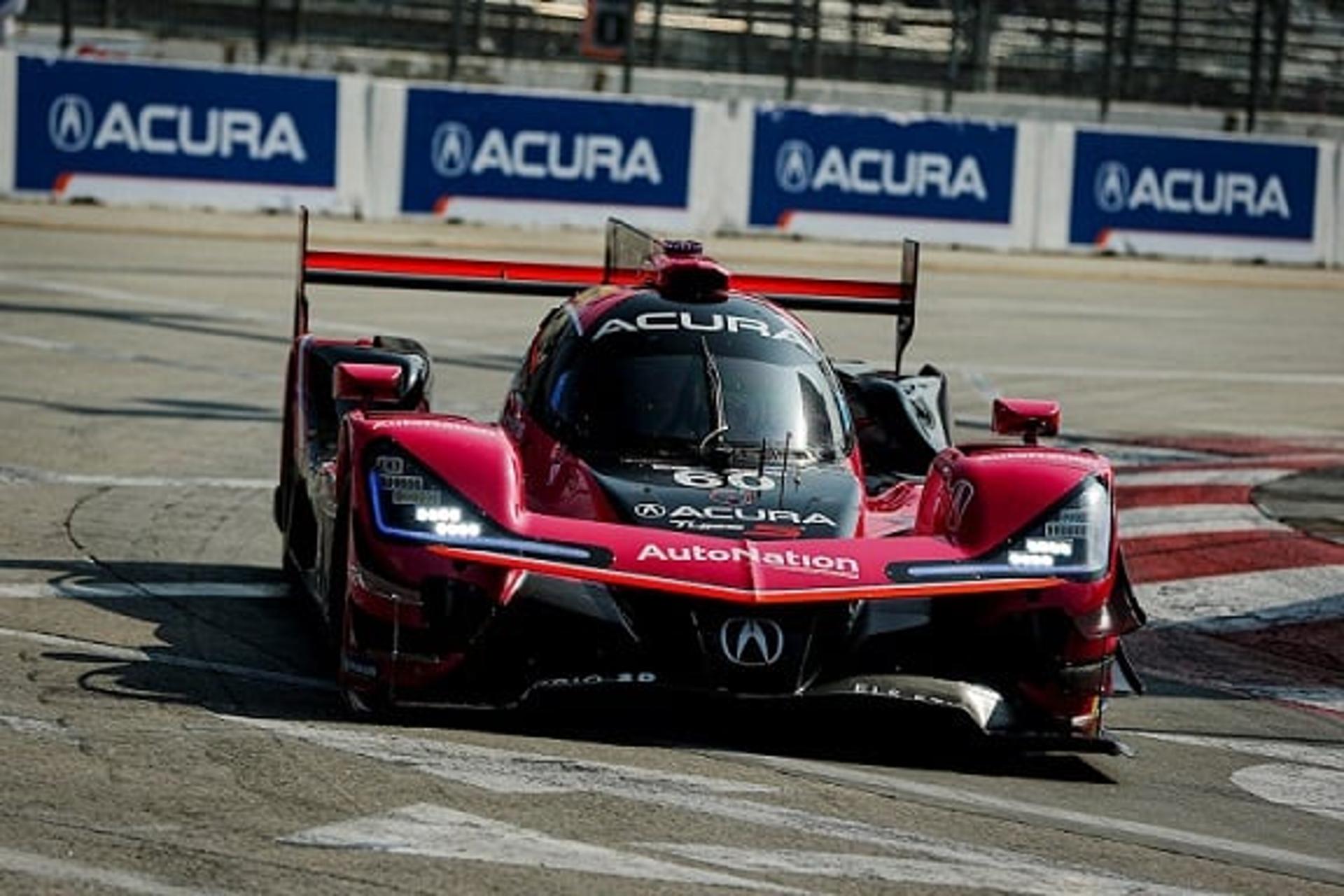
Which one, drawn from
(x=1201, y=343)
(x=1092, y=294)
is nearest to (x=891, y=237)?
(x=1092, y=294)

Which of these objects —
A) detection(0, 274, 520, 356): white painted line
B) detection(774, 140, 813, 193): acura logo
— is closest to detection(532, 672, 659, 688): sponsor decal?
detection(0, 274, 520, 356): white painted line

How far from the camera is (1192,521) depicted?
13438mm

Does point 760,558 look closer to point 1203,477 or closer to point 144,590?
point 144,590

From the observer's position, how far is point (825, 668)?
8016mm

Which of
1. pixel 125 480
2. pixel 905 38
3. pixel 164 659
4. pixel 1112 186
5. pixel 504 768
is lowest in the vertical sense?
pixel 125 480

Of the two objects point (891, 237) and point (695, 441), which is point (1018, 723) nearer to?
point (695, 441)

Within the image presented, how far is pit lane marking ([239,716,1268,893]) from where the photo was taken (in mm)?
6621

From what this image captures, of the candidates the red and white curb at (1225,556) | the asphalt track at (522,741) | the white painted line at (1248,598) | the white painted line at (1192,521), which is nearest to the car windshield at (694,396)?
the asphalt track at (522,741)

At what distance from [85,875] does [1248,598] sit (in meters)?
6.74

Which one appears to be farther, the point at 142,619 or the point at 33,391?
the point at 33,391

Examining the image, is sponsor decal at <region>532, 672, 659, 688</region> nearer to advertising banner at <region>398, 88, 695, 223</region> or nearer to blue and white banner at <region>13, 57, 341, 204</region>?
blue and white banner at <region>13, 57, 341, 204</region>

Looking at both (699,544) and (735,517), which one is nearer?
(699,544)

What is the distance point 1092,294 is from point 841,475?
17.9 m

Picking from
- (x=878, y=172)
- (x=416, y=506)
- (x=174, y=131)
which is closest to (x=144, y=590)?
(x=416, y=506)
